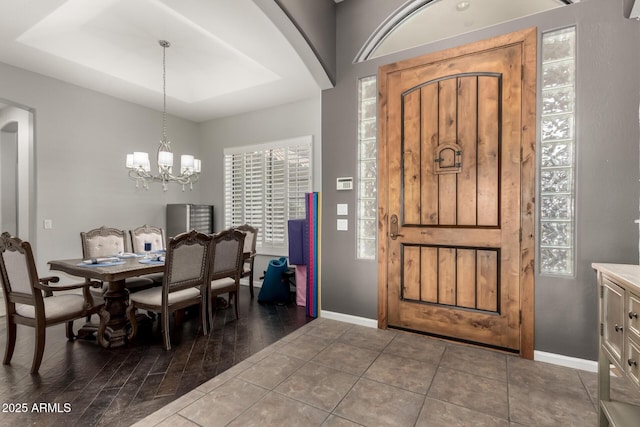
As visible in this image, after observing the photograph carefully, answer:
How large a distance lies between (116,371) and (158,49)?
135 inches

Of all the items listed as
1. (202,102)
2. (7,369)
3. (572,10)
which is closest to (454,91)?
(572,10)

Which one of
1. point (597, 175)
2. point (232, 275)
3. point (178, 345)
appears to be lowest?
point (178, 345)

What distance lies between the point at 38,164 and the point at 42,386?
304 cm

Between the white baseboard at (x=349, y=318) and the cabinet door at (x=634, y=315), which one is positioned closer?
the cabinet door at (x=634, y=315)

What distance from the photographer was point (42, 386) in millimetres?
2039

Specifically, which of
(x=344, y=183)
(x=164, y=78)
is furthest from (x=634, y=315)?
(x=164, y=78)

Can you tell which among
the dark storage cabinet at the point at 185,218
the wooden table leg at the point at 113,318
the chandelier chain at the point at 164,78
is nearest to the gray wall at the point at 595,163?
the chandelier chain at the point at 164,78

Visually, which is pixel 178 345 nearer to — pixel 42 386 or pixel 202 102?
pixel 42 386

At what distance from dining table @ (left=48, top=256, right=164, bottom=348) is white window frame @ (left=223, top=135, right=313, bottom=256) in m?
2.21

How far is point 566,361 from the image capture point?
232cm

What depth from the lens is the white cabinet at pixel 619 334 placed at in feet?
4.22

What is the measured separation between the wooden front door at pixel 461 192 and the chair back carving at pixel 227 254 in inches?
61.2

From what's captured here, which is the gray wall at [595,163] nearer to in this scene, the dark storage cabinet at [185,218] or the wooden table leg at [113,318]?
the wooden table leg at [113,318]

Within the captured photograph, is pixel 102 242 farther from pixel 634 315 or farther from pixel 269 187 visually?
pixel 634 315
